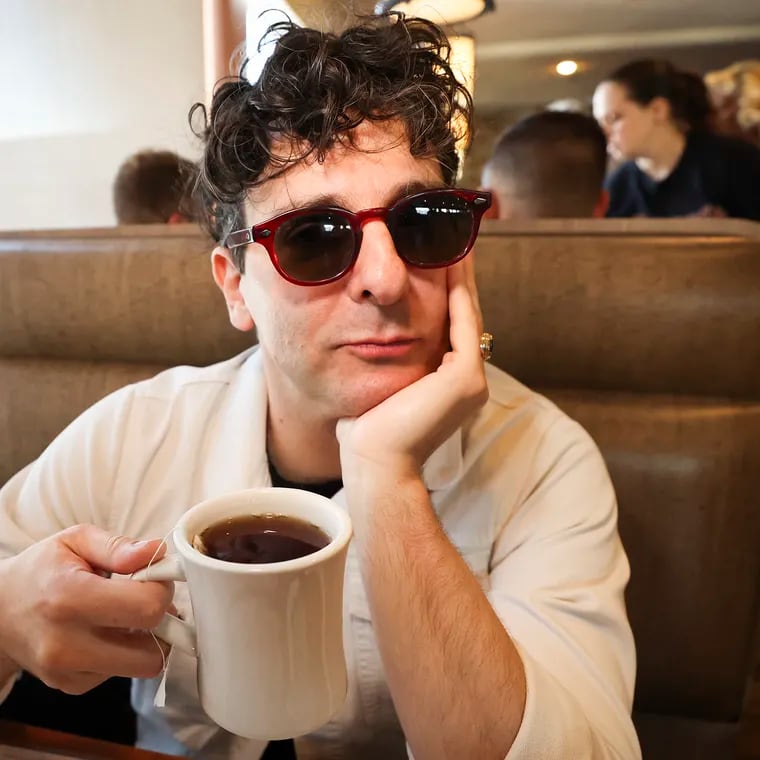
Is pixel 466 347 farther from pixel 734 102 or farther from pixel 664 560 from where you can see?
pixel 734 102

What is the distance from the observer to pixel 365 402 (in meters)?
0.81

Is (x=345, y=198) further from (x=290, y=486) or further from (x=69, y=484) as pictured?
(x=69, y=484)

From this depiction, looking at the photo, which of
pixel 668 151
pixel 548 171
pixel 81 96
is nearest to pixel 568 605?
pixel 548 171

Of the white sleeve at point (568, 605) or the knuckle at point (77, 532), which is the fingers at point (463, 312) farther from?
the knuckle at point (77, 532)

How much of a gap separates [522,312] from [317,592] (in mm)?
713

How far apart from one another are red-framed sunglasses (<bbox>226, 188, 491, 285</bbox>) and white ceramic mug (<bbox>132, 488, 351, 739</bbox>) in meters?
0.33

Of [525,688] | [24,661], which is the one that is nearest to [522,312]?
[525,688]

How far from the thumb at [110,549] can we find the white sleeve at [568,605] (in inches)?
15.2

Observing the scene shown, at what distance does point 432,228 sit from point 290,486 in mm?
447

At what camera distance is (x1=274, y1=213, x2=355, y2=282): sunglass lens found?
78 centimetres

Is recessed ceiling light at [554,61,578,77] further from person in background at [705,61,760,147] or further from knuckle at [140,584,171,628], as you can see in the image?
knuckle at [140,584,171,628]

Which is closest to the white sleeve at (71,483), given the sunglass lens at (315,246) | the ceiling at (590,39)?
the sunglass lens at (315,246)

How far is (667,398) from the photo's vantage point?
1.07 metres

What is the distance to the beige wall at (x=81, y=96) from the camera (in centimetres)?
204
